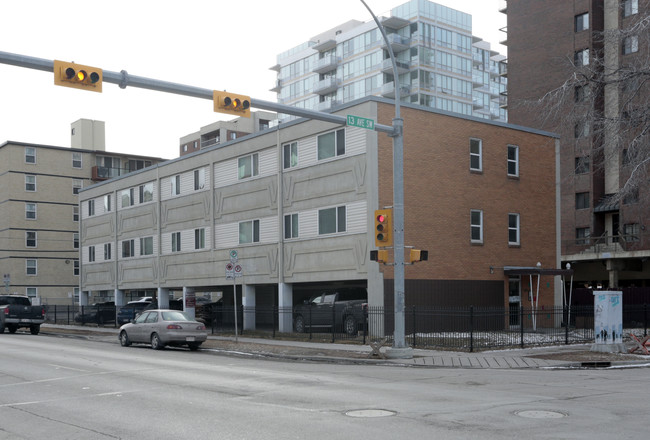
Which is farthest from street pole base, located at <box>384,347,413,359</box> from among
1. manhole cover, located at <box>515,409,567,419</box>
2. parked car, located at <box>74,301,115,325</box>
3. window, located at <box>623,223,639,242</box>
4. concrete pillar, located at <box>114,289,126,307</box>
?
window, located at <box>623,223,639,242</box>

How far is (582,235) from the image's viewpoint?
5644 cm

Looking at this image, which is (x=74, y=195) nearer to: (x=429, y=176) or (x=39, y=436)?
(x=429, y=176)

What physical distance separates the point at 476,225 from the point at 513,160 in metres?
4.20

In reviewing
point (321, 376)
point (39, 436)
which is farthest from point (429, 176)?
point (39, 436)

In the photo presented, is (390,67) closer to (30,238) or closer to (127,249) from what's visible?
(30,238)

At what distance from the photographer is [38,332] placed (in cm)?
3653

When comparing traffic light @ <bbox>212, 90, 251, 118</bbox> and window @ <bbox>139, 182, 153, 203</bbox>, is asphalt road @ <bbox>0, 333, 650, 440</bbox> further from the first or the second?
window @ <bbox>139, 182, 153, 203</bbox>

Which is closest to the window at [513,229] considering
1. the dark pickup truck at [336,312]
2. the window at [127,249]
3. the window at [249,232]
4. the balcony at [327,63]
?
the dark pickup truck at [336,312]

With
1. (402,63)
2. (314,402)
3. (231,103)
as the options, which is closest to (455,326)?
(231,103)

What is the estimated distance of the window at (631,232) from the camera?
172ft

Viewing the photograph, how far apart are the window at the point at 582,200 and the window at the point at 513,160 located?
2412 centimetres

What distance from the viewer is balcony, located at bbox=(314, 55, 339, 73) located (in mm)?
85562

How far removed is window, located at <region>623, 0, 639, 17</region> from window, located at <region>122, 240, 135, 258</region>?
38752mm

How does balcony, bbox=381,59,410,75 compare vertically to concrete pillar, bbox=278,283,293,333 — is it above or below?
above
